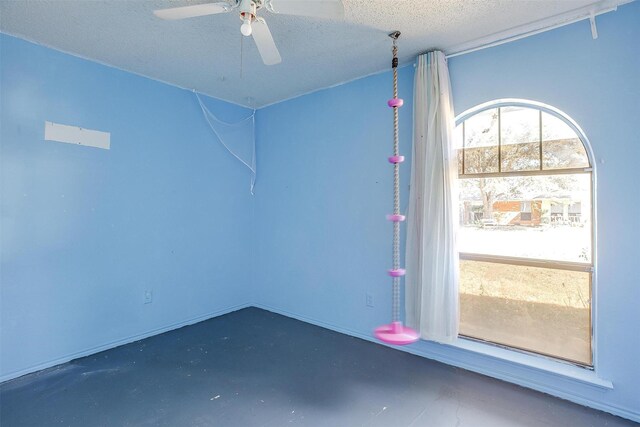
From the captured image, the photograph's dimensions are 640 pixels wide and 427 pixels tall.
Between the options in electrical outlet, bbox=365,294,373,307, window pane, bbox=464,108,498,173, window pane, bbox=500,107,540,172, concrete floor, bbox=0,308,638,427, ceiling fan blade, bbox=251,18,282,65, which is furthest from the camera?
electrical outlet, bbox=365,294,373,307

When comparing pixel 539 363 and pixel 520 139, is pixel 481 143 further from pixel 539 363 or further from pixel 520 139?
pixel 539 363

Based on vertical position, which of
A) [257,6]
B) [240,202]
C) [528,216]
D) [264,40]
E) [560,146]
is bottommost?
[528,216]

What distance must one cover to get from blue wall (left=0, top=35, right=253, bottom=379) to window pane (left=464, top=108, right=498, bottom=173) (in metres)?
2.57

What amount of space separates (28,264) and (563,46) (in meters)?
4.10

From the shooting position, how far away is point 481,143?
2.50 metres

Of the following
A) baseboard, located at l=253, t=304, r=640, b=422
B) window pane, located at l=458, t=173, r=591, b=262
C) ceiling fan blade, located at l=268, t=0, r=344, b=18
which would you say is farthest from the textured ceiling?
baseboard, located at l=253, t=304, r=640, b=422

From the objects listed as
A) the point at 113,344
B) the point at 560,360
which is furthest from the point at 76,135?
the point at 560,360

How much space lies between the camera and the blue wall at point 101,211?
230 centimetres

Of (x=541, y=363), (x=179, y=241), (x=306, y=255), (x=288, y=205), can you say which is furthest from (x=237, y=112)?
(x=541, y=363)

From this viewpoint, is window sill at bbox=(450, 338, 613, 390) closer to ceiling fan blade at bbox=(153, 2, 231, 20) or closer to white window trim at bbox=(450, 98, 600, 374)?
white window trim at bbox=(450, 98, 600, 374)

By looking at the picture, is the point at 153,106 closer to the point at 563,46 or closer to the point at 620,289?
the point at 563,46

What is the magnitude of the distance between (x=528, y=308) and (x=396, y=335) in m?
1.13

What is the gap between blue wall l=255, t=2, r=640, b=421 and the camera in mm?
1885

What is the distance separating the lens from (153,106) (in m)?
3.02
